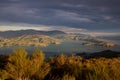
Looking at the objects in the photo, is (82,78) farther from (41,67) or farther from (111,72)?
(41,67)

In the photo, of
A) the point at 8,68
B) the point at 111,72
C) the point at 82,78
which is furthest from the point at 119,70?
the point at 8,68

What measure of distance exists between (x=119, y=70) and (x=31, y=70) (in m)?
11.1

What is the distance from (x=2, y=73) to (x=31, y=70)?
2.67 metres

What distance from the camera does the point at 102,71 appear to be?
15.5 meters

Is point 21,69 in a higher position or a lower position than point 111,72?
lower

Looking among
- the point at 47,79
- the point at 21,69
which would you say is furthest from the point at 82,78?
the point at 21,69

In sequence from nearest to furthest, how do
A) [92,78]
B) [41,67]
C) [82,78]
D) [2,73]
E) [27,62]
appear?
[92,78] < [82,78] < [2,73] < [27,62] < [41,67]

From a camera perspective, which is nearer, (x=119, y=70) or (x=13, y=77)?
(x=119, y=70)

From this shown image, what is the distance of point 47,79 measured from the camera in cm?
2447

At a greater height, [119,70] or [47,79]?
[119,70]

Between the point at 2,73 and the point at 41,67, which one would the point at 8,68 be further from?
the point at 41,67

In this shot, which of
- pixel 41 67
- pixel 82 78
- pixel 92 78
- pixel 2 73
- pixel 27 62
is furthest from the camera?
pixel 41 67

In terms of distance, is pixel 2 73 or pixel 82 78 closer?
pixel 82 78

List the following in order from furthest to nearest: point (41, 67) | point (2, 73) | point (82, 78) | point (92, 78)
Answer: point (41, 67) → point (2, 73) → point (82, 78) → point (92, 78)
